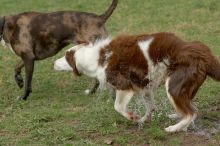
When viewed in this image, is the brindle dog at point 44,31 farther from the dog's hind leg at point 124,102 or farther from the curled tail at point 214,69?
the curled tail at point 214,69

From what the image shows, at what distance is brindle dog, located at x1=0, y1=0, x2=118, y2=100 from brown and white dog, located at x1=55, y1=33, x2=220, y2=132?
1.89 meters

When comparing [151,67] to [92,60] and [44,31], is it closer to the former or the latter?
[92,60]

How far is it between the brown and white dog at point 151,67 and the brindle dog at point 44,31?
1893mm

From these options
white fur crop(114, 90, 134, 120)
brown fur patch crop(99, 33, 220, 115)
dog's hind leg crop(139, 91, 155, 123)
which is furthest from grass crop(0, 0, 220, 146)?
brown fur patch crop(99, 33, 220, 115)

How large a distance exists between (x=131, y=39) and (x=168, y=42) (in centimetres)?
51

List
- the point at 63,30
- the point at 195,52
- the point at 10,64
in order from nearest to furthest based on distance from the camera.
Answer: the point at 195,52, the point at 63,30, the point at 10,64

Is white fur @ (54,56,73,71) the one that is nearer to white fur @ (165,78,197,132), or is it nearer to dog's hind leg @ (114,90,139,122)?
dog's hind leg @ (114,90,139,122)

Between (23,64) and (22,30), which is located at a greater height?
(22,30)

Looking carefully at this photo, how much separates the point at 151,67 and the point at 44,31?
10.5 feet

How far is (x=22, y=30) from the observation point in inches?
375

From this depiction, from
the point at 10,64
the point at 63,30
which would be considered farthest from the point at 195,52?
the point at 10,64

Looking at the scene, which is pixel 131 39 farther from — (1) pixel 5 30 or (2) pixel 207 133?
(1) pixel 5 30

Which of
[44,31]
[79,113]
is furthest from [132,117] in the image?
[44,31]

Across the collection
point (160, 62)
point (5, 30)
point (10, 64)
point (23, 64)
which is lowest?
point (10, 64)
